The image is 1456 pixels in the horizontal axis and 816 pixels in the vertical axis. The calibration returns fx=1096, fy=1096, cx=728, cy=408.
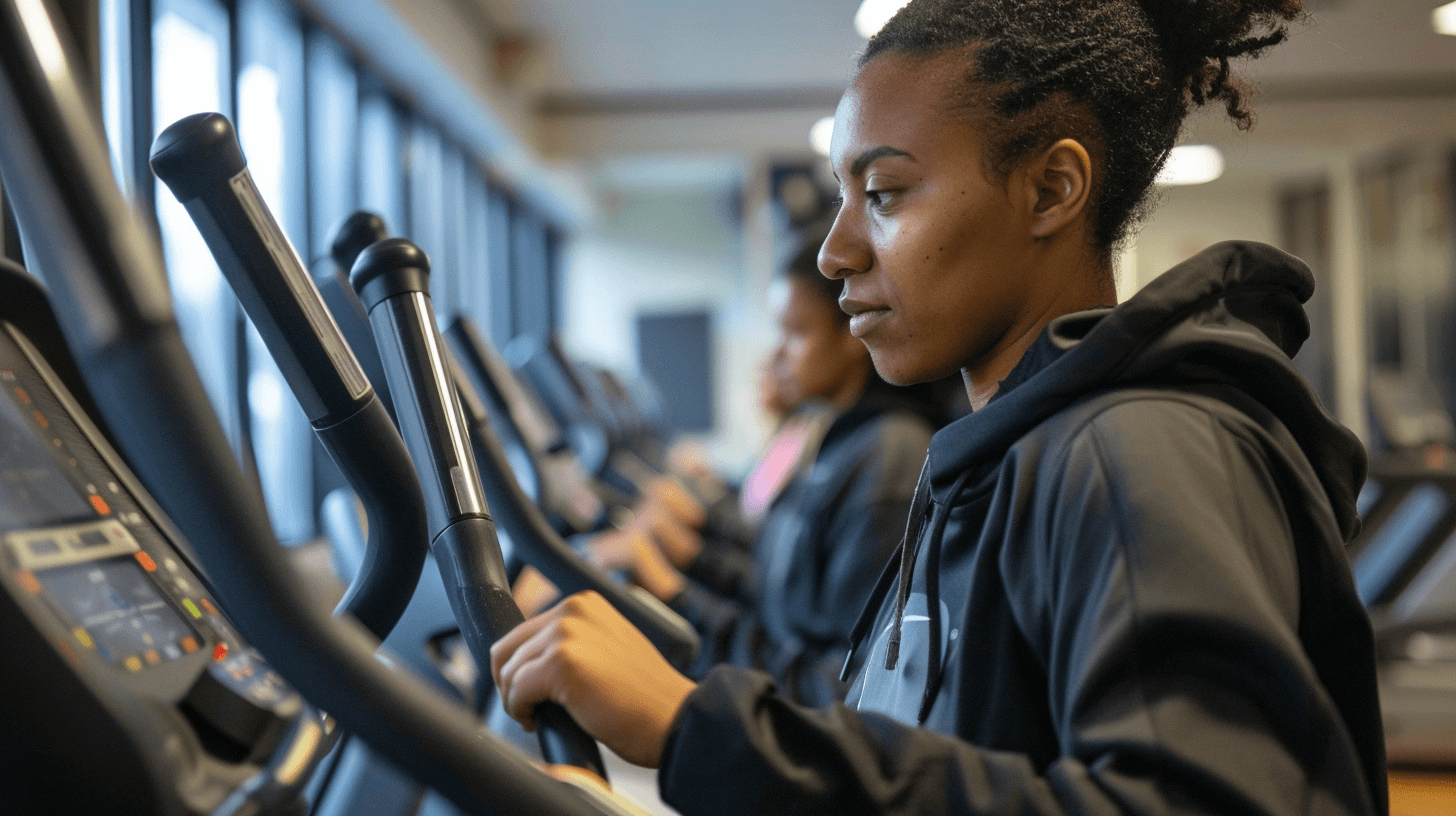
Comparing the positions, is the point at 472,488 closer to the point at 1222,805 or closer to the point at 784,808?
the point at 784,808

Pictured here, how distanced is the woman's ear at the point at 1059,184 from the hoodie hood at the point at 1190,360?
11 cm

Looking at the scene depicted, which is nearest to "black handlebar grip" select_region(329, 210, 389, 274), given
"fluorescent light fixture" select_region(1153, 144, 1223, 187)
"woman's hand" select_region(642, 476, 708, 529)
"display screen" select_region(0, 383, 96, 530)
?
"display screen" select_region(0, 383, 96, 530)

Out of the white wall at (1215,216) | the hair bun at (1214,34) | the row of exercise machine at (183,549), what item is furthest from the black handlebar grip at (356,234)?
the white wall at (1215,216)

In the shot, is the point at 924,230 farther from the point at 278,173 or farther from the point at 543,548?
the point at 278,173

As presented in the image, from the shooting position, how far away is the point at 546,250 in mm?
8883

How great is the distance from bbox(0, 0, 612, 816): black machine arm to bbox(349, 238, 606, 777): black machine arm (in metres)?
0.28

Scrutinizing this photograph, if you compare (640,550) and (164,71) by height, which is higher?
(164,71)

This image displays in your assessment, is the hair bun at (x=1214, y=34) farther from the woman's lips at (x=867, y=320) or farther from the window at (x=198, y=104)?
the window at (x=198, y=104)

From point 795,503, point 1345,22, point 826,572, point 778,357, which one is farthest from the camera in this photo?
point 1345,22

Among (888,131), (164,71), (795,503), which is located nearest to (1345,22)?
(795,503)

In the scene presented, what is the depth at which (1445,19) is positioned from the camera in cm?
562

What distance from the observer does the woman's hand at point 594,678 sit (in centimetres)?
66

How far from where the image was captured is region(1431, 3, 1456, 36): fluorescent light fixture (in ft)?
17.9

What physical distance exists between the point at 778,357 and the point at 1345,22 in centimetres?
427
